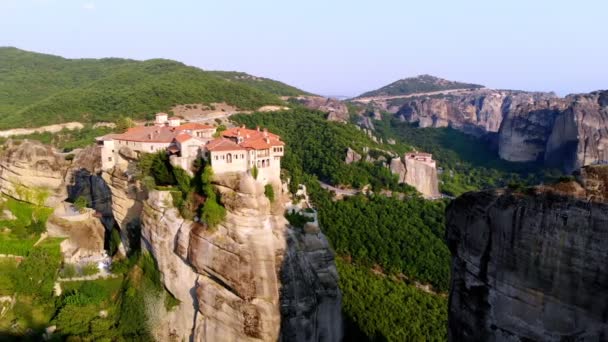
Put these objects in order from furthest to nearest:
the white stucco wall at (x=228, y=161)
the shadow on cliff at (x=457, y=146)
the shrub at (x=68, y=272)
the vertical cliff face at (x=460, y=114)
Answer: the vertical cliff face at (x=460, y=114), the shadow on cliff at (x=457, y=146), the shrub at (x=68, y=272), the white stucco wall at (x=228, y=161)

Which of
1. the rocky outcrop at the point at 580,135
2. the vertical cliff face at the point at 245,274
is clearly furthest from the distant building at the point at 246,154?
the rocky outcrop at the point at 580,135

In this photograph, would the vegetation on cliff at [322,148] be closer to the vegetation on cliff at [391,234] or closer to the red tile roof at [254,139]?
the vegetation on cliff at [391,234]

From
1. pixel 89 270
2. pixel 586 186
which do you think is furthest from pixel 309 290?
pixel 586 186

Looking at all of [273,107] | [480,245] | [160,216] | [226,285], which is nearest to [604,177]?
[480,245]

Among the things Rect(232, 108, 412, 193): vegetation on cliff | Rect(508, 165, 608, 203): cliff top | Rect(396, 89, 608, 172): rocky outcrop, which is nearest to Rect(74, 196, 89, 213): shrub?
Rect(232, 108, 412, 193): vegetation on cliff

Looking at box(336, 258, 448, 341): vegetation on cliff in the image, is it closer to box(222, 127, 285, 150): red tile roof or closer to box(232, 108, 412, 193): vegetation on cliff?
box(232, 108, 412, 193): vegetation on cliff

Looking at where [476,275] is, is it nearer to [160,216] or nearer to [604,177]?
[604,177]
